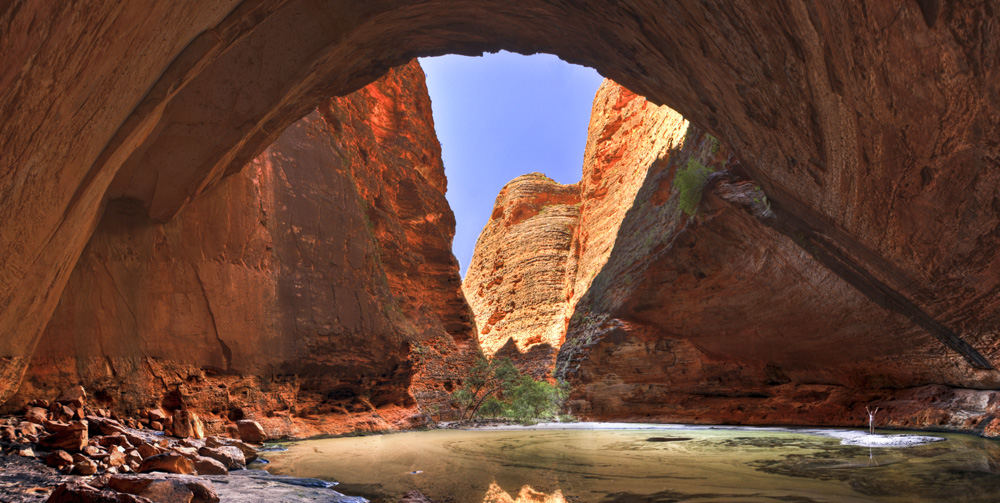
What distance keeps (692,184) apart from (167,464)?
1245 cm

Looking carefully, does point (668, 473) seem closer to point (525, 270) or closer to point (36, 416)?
point (36, 416)

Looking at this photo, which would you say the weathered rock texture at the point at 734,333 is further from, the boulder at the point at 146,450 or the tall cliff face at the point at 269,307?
the boulder at the point at 146,450

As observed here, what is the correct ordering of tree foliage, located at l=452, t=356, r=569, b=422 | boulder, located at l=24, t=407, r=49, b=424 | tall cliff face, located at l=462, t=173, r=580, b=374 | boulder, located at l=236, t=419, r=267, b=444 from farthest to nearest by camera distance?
tall cliff face, located at l=462, t=173, r=580, b=374, tree foliage, located at l=452, t=356, r=569, b=422, boulder, located at l=236, t=419, r=267, b=444, boulder, located at l=24, t=407, r=49, b=424

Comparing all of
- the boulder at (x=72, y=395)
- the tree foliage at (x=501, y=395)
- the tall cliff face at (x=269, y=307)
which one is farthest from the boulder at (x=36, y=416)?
the tree foliage at (x=501, y=395)

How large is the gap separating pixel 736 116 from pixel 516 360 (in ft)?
104

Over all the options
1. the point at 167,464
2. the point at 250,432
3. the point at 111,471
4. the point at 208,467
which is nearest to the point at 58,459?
the point at 111,471

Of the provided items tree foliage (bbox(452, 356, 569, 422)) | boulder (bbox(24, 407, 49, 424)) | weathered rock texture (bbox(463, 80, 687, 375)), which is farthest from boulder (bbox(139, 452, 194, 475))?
weathered rock texture (bbox(463, 80, 687, 375))

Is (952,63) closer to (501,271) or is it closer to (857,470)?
(857,470)

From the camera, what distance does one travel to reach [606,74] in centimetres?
848

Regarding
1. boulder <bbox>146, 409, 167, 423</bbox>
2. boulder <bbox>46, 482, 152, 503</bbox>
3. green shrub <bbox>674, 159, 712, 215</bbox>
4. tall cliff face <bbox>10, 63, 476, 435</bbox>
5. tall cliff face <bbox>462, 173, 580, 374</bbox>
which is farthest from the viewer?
tall cliff face <bbox>462, 173, 580, 374</bbox>

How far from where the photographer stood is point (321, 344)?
472 inches

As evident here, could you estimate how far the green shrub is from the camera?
13.1 m

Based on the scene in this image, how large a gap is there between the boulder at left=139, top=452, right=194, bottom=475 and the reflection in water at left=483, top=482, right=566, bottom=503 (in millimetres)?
2610

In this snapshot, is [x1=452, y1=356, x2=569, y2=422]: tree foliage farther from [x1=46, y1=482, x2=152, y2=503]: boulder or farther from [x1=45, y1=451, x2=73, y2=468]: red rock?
[x1=46, y1=482, x2=152, y2=503]: boulder
